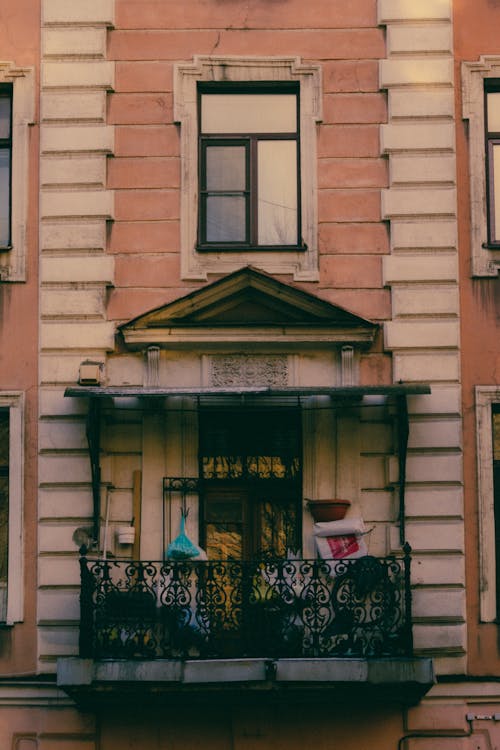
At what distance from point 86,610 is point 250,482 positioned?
224 cm

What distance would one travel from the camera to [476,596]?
15.2 meters

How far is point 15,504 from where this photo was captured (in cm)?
1539

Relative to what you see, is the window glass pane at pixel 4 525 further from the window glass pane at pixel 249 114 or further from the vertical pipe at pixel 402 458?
the window glass pane at pixel 249 114

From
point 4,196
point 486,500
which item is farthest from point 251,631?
point 4,196

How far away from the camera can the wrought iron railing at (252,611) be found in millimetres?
14438

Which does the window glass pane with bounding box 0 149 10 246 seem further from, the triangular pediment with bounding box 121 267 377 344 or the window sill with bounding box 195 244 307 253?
the window sill with bounding box 195 244 307 253

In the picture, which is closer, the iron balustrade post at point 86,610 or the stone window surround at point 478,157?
the iron balustrade post at point 86,610

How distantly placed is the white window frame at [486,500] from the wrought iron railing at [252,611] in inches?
37.7

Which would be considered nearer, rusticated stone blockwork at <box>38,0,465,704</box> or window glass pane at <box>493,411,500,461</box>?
rusticated stone blockwork at <box>38,0,465,704</box>

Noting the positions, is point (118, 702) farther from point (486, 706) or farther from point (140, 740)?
point (486, 706)

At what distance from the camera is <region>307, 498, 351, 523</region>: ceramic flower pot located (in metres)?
15.2

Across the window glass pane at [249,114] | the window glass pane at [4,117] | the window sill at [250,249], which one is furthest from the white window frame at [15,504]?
the window glass pane at [249,114]

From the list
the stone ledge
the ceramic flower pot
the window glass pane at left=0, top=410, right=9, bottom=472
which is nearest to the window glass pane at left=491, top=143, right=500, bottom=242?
the ceramic flower pot

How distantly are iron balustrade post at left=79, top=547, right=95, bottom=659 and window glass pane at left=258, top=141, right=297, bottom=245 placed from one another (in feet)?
12.9
